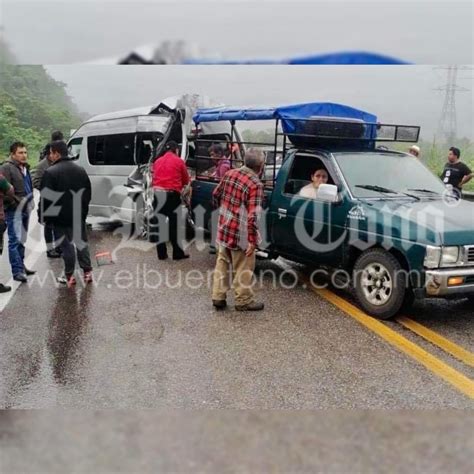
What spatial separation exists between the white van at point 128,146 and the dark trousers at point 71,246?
2520 millimetres

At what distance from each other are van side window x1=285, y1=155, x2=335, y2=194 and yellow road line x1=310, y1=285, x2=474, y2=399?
1.40 m

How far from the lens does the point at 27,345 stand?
15.2ft

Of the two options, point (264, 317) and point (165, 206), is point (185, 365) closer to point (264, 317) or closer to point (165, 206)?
point (264, 317)

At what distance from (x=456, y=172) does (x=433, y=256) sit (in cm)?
565

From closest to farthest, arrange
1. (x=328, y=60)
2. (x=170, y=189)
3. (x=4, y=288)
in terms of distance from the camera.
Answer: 1. (x=328, y=60)
2. (x=4, y=288)
3. (x=170, y=189)

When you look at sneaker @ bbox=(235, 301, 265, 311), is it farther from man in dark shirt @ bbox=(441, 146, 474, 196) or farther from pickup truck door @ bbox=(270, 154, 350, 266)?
man in dark shirt @ bbox=(441, 146, 474, 196)

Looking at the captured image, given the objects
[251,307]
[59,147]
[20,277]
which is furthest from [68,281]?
[251,307]

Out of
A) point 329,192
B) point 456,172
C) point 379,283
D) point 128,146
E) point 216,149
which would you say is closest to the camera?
point 379,283

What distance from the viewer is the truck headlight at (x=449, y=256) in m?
4.78

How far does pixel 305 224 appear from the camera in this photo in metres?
6.05

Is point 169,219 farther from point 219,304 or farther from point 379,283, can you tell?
point 379,283

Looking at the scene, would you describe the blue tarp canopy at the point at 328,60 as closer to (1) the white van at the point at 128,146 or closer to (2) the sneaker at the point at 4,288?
(2) the sneaker at the point at 4,288

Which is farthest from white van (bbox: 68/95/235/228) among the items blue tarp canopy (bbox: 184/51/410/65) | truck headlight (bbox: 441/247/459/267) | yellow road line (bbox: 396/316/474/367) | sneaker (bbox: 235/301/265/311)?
blue tarp canopy (bbox: 184/51/410/65)

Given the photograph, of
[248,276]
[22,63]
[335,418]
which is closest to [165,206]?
[248,276]
